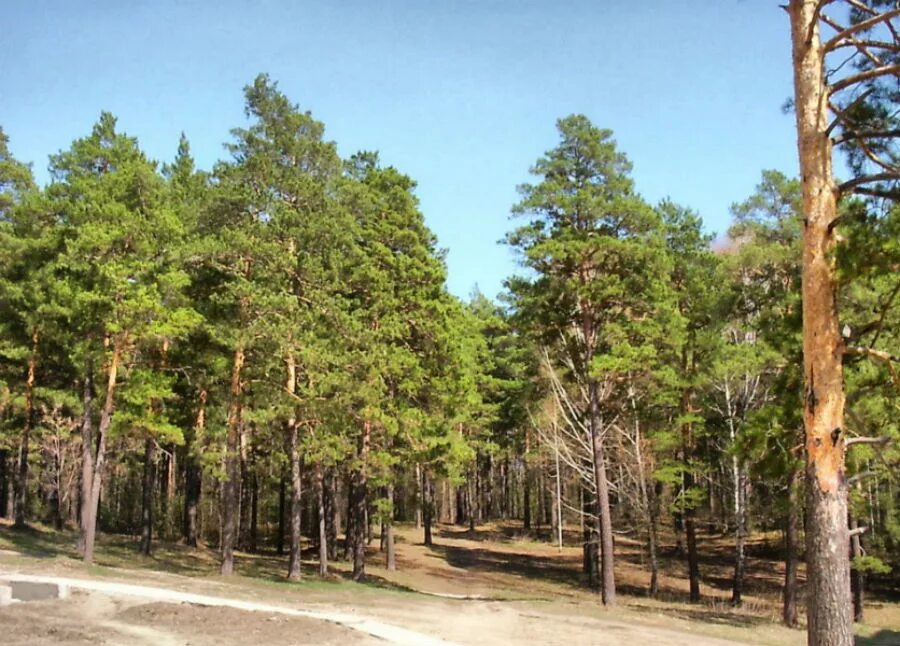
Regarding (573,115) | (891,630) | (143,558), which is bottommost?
(891,630)

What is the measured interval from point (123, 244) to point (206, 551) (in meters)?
16.2

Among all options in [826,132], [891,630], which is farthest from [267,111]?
[891,630]

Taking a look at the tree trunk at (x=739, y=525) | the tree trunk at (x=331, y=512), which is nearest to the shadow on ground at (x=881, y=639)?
the tree trunk at (x=739, y=525)

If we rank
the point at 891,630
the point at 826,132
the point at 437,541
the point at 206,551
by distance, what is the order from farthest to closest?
1. the point at 437,541
2. the point at 206,551
3. the point at 891,630
4. the point at 826,132

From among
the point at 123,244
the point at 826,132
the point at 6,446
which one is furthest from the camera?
the point at 6,446

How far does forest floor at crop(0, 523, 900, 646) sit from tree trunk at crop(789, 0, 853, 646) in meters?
6.12

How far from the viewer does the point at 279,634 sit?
1135cm

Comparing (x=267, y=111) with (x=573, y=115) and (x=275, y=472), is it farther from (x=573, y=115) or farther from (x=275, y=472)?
(x=275, y=472)

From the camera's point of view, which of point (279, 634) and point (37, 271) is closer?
point (279, 634)

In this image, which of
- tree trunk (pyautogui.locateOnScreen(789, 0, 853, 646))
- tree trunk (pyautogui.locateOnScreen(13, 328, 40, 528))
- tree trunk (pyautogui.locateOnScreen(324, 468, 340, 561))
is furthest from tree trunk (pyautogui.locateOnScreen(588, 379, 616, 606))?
tree trunk (pyautogui.locateOnScreen(13, 328, 40, 528))

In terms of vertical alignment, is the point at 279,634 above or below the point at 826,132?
below

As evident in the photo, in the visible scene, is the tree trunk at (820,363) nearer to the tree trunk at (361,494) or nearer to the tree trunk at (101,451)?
the tree trunk at (361,494)

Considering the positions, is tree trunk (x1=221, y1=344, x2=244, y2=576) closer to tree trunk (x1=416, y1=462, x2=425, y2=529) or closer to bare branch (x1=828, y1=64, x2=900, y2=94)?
tree trunk (x1=416, y1=462, x2=425, y2=529)

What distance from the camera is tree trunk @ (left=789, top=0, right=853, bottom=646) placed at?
7.79 meters
